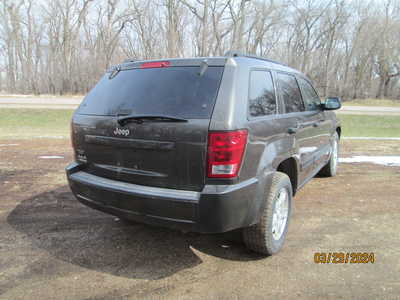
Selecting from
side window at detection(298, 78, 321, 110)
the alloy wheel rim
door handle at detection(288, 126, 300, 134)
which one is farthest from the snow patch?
the alloy wheel rim

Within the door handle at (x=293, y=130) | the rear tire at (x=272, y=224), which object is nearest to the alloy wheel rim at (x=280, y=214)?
the rear tire at (x=272, y=224)

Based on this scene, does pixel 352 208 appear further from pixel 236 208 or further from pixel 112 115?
pixel 112 115

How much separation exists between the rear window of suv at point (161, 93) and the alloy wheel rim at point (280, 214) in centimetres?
125

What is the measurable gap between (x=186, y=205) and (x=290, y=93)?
79.8 inches

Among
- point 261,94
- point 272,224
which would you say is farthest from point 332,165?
point 261,94

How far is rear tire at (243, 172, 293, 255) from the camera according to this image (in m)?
2.79

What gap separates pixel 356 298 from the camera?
7.99 ft

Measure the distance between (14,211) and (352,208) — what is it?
4594mm

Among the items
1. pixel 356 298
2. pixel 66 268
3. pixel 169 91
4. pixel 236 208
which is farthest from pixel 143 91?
pixel 356 298

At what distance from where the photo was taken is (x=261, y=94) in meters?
2.88

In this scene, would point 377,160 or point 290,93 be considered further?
point 377,160

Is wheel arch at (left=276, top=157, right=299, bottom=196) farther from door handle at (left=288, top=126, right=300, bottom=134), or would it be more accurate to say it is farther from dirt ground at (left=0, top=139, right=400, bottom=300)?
dirt ground at (left=0, top=139, right=400, bottom=300)
